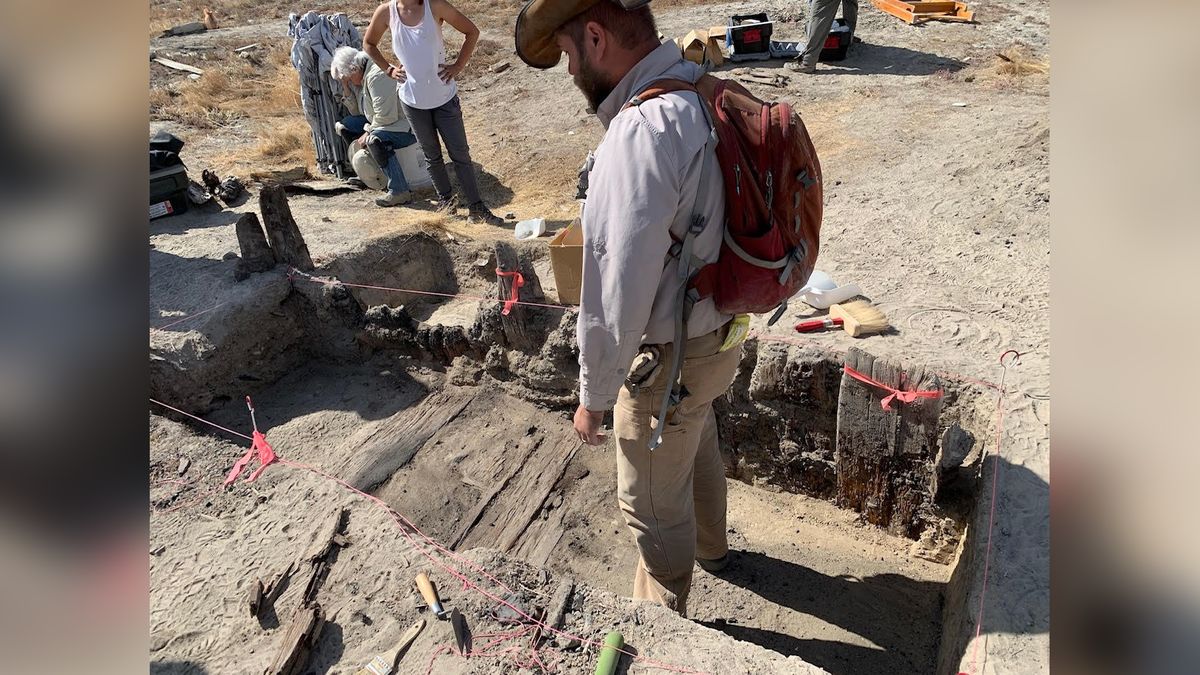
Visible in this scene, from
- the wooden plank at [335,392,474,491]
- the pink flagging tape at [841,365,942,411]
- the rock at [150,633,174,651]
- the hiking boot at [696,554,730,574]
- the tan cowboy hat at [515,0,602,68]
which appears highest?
the tan cowboy hat at [515,0,602,68]

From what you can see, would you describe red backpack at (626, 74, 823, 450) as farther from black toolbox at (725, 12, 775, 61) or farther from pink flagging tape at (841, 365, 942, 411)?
black toolbox at (725, 12, 775, 61)

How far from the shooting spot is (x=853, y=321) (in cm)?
400

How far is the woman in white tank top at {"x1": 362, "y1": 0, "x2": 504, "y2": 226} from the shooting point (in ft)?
18.8

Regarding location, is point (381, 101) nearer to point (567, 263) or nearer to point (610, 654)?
point (567, 263)

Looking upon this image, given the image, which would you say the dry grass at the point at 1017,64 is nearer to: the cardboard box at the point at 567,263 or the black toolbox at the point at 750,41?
the black toolbox at the point at 750,41

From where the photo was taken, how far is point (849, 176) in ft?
21.5

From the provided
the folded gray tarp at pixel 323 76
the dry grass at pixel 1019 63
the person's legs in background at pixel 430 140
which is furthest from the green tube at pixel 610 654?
the dry grass at pixel 1019 63

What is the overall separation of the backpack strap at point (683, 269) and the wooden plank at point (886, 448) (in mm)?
1258

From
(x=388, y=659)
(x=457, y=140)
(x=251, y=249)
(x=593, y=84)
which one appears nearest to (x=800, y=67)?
(x=457, y=140)

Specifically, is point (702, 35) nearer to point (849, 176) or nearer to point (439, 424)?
point (849, 176)

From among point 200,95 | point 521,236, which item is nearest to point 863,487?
point 521,236

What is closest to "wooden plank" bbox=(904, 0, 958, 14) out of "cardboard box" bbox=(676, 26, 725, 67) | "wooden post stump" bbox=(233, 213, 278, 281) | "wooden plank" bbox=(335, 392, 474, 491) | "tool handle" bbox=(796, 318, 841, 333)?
"cardboard box" bbox=(676, 26, 725, 67)

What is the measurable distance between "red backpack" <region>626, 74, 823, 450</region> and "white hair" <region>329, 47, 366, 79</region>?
237 inches
